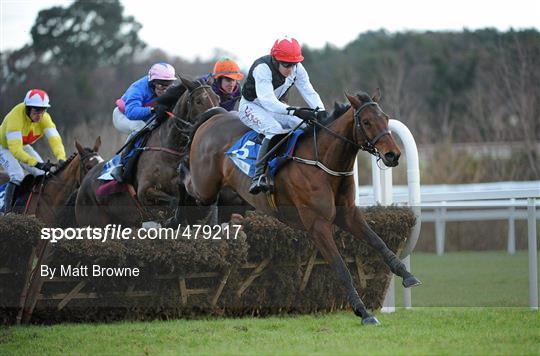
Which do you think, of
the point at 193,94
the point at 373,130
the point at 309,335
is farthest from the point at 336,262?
the point at 193,94

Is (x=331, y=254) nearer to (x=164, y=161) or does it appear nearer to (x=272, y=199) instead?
(x=272, y=199)

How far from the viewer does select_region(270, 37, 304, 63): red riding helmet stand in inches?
319

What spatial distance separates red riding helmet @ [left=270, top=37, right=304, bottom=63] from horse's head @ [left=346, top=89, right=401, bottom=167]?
31.6 inches

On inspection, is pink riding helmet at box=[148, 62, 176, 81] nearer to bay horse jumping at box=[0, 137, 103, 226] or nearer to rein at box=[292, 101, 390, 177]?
bay horse jumping at box=[0, 137, 103, 226]

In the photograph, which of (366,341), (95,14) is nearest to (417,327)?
(366,341)

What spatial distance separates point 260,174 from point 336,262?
116 cm

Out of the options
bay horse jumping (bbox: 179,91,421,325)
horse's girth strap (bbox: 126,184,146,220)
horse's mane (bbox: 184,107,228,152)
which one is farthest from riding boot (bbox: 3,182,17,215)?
bay horse jumping (bbox: 179,91,421,325)

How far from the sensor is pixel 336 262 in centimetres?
748

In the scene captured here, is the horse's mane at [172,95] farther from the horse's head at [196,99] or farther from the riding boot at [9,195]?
the riding boot at [9,195]

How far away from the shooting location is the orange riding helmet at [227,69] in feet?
31.7

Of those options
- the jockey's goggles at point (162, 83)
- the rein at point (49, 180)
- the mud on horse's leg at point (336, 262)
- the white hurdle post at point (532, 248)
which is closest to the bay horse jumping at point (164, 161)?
the jockey's goggles at point (162, 83)

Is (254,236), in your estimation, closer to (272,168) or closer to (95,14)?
(272,168)

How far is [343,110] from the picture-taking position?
8023mm

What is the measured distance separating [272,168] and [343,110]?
827 mm
